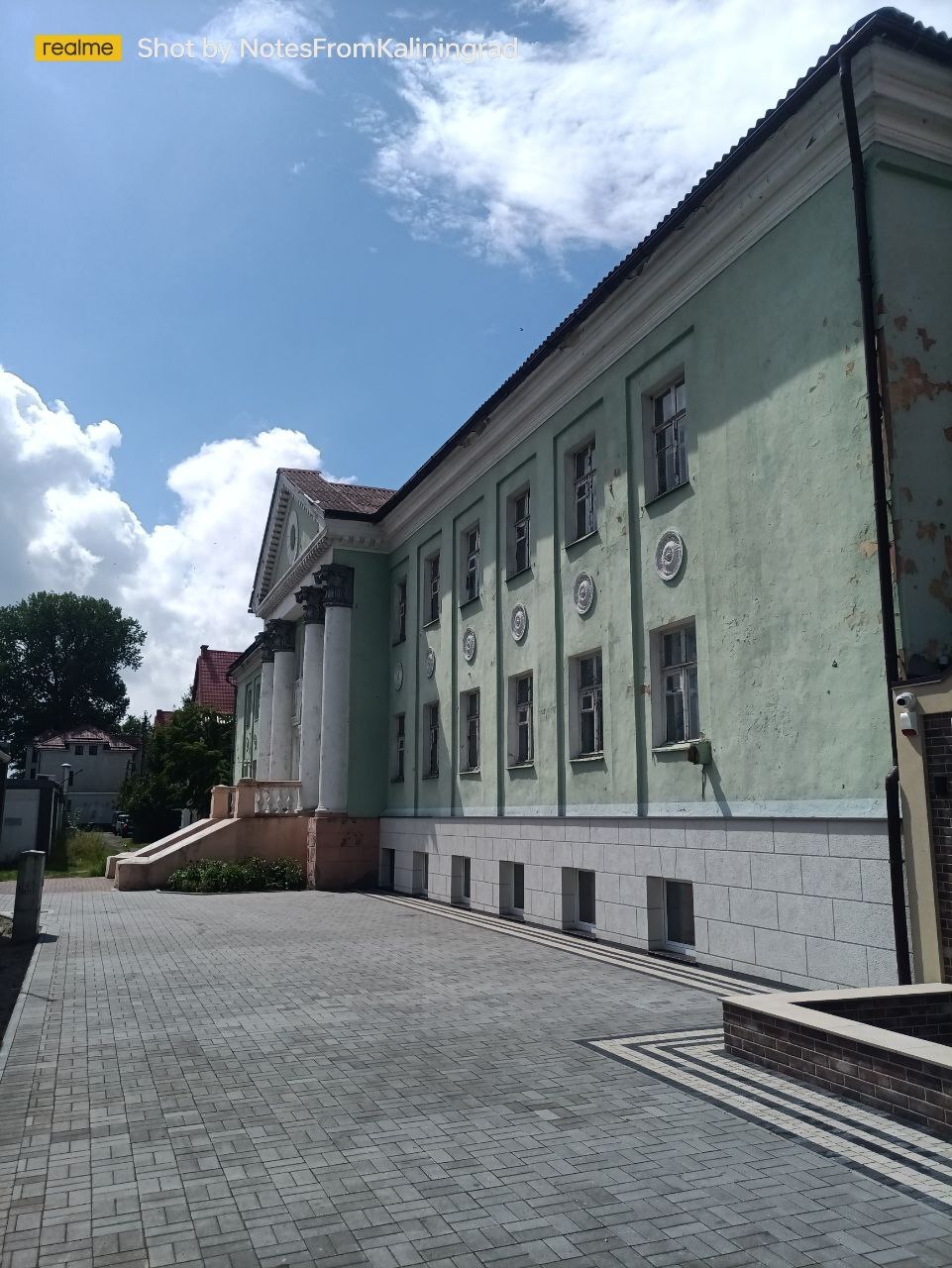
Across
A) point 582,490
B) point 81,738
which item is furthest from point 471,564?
point 81,738

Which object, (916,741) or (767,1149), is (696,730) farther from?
(767,1149)

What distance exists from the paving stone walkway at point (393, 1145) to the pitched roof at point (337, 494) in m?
17.9

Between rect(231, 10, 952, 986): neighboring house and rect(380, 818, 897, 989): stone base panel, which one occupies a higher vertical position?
rect(231, 10, 952, 986): neighboring house

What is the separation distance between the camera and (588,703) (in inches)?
615

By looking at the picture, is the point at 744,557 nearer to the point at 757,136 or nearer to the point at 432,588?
the point at 757,136

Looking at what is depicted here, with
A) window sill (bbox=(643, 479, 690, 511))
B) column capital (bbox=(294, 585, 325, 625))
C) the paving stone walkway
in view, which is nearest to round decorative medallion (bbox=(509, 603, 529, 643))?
window sill (bbox=(643, 479, 690, 511))

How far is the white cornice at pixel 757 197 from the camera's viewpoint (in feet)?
33.0

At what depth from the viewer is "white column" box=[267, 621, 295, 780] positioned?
32906mm

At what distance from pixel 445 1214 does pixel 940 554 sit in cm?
757

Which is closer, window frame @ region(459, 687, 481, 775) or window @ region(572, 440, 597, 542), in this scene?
window @ region(572, 440, 597, 542)

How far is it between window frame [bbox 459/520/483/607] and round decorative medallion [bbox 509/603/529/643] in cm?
204

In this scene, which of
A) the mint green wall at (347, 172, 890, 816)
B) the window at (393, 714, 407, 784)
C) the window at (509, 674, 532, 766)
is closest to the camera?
the mint green wall at (347, 172, 890, 816)

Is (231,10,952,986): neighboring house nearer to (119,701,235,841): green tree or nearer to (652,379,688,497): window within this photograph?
(652,379,688,497): window

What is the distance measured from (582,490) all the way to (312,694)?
13456 millimetres
